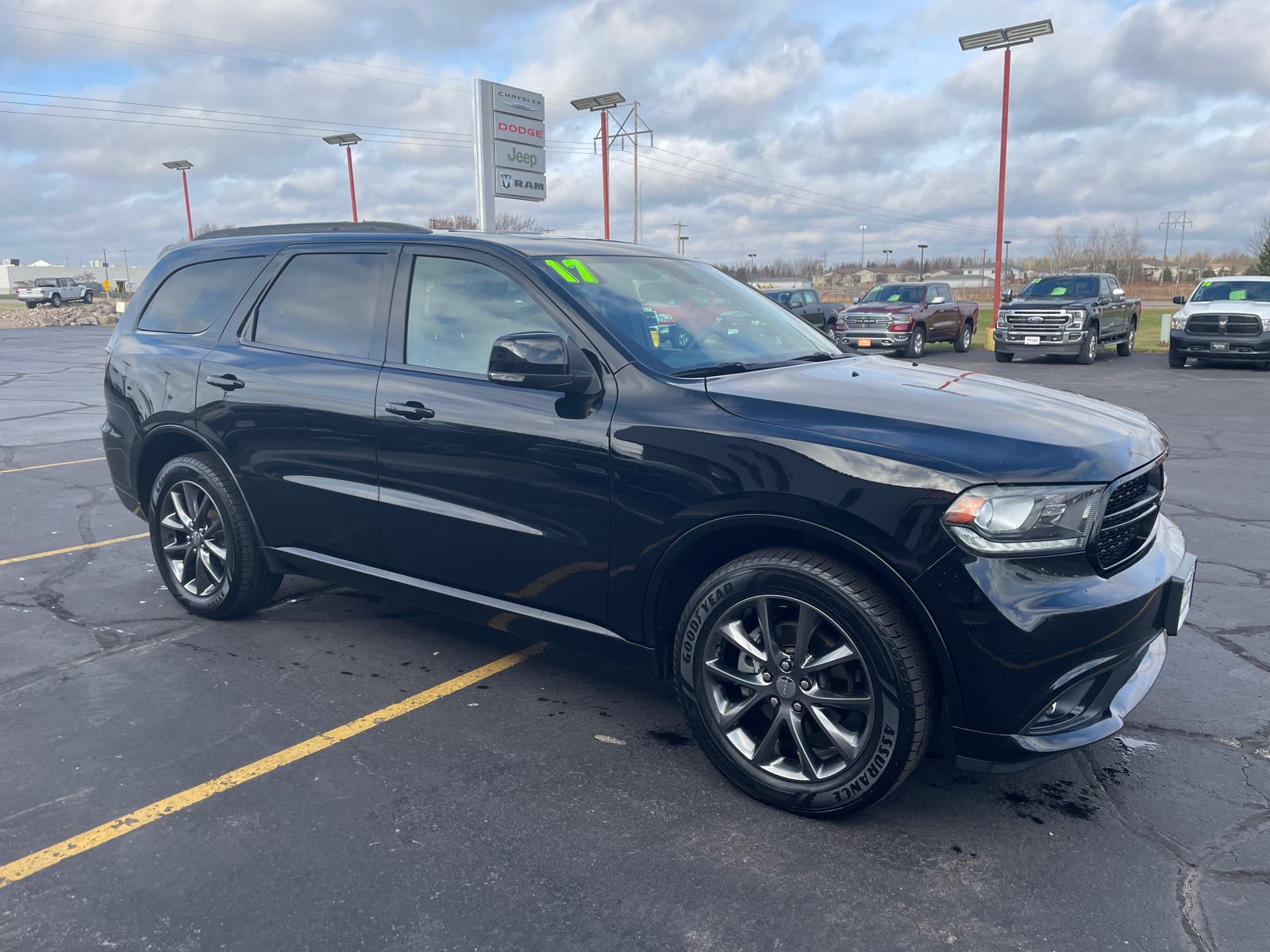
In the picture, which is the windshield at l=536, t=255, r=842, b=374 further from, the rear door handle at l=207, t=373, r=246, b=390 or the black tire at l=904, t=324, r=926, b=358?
the black tire at l=904, t=324, r=926, b=358

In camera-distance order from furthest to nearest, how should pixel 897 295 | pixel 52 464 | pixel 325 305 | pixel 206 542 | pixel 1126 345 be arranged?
pixel 897 295
pixel 1126 345
pixel 52 464
pixel 206 542
pixel 325 305

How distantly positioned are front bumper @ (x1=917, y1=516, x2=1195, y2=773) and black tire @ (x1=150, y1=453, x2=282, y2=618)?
333cm

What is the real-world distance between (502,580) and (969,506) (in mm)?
1790

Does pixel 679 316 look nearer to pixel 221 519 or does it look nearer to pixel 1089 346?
pixel 221 519

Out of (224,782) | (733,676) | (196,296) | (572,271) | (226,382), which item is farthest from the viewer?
(196,296)

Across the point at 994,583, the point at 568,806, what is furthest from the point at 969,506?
the point at 568,806

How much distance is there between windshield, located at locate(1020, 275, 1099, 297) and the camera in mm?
21109

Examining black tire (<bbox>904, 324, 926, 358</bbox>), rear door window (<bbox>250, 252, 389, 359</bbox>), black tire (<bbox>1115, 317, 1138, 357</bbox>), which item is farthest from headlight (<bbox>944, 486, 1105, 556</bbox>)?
black tire (<bbox>1115, 317, 1138, 357</bbox>)

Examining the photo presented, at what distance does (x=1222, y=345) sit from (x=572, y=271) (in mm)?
19404

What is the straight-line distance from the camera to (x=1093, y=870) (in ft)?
8.87

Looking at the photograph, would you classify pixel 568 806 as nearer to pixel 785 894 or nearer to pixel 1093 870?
pixel 785 894

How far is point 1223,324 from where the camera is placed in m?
18.7

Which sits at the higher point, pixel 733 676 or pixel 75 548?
pixel 733 676

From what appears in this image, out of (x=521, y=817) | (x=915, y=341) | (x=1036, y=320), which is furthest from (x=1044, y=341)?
(x=521, y=817)
